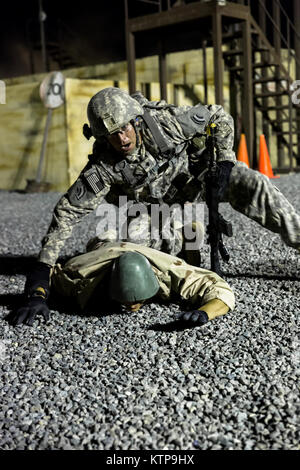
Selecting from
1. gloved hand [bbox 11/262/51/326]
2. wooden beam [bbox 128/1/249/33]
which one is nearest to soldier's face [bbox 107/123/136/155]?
gloved hand [bbox 11/262/51/326]

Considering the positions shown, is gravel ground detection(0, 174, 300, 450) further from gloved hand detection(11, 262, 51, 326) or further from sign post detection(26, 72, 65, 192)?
sign post detection(26, 72, 65, 192)

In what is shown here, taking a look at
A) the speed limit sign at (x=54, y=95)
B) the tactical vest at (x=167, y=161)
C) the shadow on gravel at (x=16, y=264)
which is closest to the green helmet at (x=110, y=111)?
the tactical vest at (x=167, y=161)

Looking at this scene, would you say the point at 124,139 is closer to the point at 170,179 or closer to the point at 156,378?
the point at 170,179

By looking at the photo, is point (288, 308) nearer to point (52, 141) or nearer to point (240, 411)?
point (240, 411)

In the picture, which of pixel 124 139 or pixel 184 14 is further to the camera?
pixel 184 14

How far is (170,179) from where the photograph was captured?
3592mm

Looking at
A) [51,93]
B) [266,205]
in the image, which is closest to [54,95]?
[51,93]

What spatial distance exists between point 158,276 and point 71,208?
2.10 ft

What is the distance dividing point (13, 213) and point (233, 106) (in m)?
5.31

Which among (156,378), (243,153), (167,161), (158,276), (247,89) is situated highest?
(247,89)

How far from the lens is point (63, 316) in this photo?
3244mm

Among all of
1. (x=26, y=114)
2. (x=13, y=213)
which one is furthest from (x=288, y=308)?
(x=26, y=114)

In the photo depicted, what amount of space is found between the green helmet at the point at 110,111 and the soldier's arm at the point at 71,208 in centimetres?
26

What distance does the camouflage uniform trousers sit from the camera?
3.28 meters
